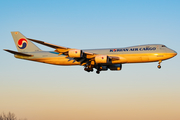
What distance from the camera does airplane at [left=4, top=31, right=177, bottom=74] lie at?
4519 cm

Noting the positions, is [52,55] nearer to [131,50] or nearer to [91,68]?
[91,68]

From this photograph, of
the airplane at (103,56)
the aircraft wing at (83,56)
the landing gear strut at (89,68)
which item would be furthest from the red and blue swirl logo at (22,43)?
the landing gear strut at (89,68)

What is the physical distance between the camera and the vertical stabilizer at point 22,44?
55.2m

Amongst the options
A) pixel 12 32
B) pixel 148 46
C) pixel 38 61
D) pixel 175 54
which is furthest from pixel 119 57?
pixel 12 32

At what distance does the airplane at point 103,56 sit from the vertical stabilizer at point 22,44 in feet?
7.13

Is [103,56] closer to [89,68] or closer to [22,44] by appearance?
[89,68]

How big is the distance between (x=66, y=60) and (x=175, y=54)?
2036cm

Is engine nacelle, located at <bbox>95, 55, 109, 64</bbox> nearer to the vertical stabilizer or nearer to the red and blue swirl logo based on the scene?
the vertical stabilizer

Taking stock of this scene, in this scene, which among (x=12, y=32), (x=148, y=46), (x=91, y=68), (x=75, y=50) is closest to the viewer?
(x=75, y=50)

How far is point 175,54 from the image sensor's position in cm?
4650

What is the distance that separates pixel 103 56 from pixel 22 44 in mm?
20246

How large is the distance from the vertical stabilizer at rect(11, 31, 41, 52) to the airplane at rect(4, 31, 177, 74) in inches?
85.6

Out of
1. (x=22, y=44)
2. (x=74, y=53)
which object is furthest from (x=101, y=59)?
(x=22, y=44)

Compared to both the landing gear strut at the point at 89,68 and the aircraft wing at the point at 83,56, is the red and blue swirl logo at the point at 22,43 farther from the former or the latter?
the landing gear strut at the point at 89,68
